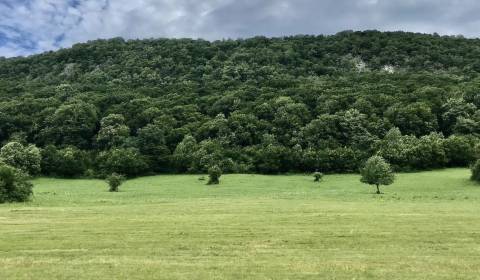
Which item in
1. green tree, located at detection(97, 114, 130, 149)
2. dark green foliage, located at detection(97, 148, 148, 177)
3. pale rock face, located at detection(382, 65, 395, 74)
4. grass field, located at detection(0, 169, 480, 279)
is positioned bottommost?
grass field, located at detection(0, 169, 480, 279)

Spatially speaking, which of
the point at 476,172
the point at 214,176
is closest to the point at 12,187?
the point at 214,176

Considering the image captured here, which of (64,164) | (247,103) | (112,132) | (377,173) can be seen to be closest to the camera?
(377,173)

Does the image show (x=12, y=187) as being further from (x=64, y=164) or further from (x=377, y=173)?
(x=64, y=164)

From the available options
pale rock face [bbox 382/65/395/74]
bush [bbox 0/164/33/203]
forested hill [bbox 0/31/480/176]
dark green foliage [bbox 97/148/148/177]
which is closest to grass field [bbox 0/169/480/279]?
bush [bbox 0/164/33/203]

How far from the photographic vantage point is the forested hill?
10531 cm

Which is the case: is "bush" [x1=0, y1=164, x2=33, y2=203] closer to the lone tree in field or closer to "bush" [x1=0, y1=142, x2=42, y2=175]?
the lone tree in field

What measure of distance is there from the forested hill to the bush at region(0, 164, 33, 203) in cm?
4895

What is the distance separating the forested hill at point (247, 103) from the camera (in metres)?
105

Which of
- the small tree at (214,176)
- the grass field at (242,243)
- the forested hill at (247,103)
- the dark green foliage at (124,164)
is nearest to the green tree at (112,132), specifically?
the forested hill at (247,103)

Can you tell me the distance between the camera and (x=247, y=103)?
13688cm

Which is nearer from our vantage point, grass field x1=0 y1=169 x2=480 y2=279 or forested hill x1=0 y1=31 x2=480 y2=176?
grass field x1=0 y1=169 x2=480 y2=279

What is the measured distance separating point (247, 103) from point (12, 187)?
89063mm

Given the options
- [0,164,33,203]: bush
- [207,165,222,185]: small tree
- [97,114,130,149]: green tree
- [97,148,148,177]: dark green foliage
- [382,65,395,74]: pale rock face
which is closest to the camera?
[0,164,33,203]: bush

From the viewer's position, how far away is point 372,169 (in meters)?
66.4
